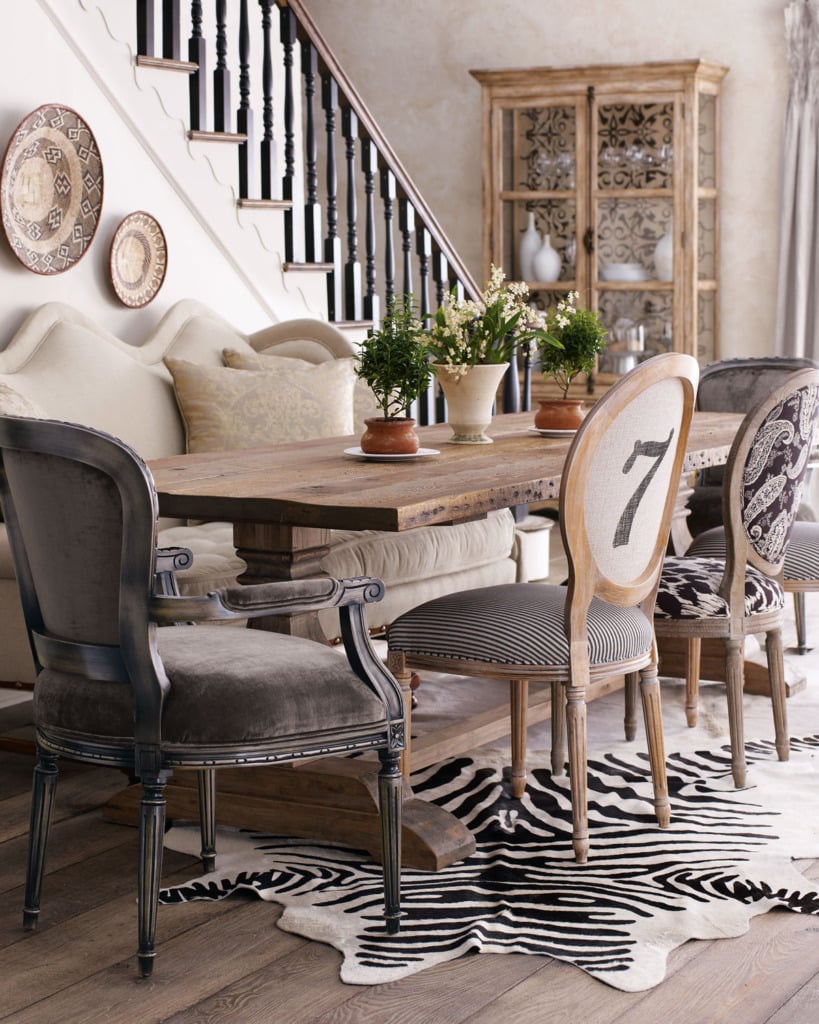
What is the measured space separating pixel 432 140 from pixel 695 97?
1543mm

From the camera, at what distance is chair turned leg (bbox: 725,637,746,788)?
10.1ft

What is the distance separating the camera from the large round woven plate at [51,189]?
4.27 metres

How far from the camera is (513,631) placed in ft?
8.75

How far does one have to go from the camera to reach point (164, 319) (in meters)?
4.75

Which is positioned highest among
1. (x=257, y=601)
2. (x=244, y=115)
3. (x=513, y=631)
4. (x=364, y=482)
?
(x=244, y=115)

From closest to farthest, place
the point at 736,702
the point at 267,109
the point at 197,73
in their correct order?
the point at 736,702 → the point at 197,73 → the point at 267,109

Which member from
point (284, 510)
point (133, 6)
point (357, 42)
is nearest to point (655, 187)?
point (357, 42)

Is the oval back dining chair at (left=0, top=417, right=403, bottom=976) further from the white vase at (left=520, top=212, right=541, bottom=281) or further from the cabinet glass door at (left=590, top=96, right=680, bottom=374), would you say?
the white vase at (left=520, top=212, right=541, bottom=281)

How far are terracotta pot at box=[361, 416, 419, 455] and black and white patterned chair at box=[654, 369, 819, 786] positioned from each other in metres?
0.64

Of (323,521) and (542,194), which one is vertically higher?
(542,194)

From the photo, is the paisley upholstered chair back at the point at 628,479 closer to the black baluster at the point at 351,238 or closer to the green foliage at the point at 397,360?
the green foliage at the point at 397,360

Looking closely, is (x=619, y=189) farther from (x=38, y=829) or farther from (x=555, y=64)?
(x=38, y=829)

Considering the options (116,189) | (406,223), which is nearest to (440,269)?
(406,223)

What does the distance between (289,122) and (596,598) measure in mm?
3085
